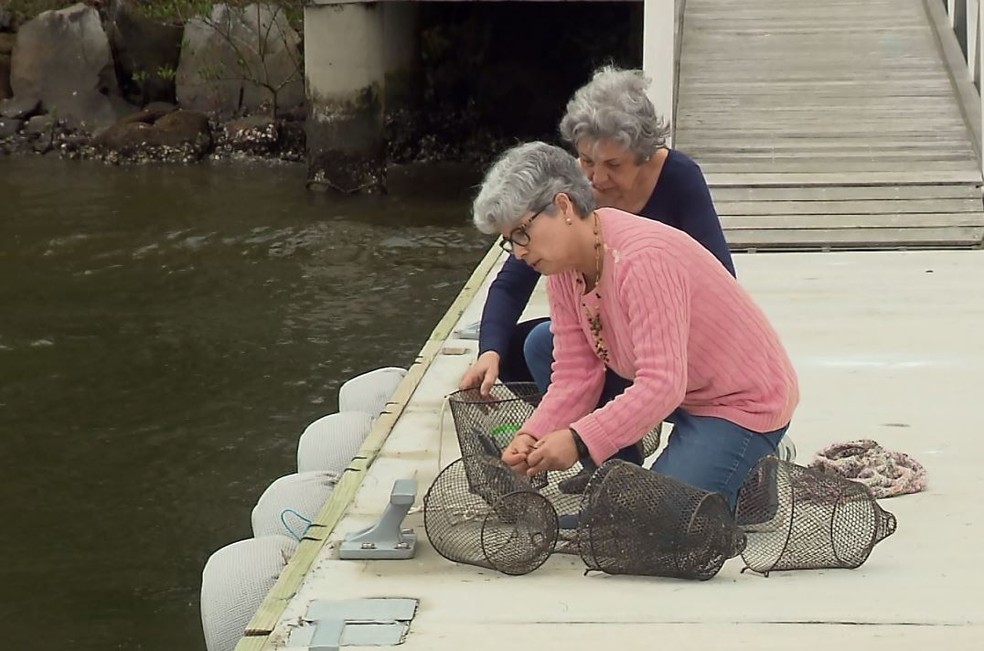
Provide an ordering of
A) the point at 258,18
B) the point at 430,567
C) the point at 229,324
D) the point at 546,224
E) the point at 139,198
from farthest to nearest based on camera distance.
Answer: the point at 258,18 → the point at 139,198 → the point at 229,324 → the point at 430,567 → the point at 546,224

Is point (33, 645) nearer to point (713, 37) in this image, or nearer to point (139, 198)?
point (713, 37)

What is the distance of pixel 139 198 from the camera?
13602 millimetres

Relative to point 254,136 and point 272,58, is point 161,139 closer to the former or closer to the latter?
point 254,136

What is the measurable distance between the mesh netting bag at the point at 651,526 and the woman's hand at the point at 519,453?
14 cm

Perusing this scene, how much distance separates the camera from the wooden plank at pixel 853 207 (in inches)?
320

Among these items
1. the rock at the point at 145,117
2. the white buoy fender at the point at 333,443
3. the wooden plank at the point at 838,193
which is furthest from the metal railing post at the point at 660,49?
the rock at the point at 145,117

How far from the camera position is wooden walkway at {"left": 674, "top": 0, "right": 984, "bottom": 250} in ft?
26.4

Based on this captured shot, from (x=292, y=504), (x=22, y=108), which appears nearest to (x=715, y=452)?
(x=292, y=504)

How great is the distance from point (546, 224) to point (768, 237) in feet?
16.1

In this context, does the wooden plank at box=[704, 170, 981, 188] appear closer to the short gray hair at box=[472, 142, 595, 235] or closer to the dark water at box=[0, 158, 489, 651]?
the dark water at box=[0, 158, 489, 651]

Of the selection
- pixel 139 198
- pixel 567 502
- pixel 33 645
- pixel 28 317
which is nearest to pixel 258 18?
pixel 139 198

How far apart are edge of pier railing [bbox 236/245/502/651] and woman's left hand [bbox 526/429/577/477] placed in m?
0.59

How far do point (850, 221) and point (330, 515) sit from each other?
4870mm

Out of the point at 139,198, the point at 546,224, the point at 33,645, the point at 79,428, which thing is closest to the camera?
the point at 546,224
